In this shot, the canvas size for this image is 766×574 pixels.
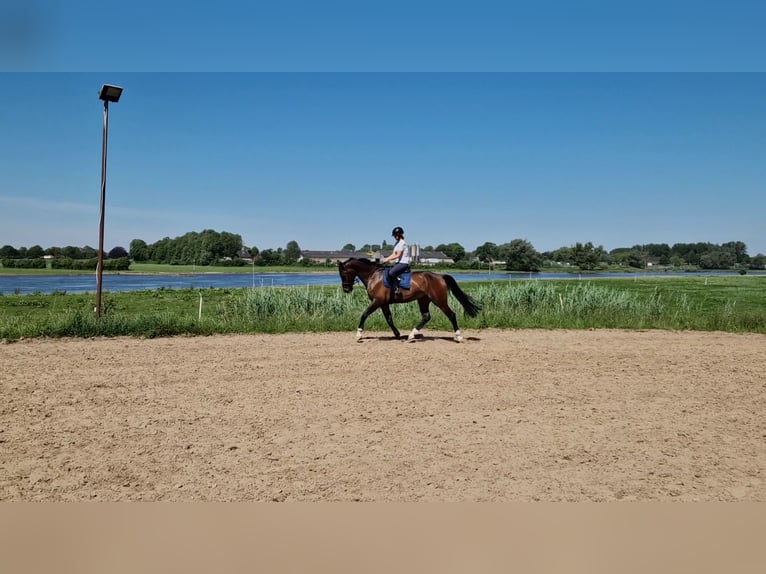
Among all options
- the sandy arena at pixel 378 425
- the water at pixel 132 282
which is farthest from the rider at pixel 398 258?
the water at pixel 132 282

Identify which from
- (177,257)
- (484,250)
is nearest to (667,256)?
(484,250)

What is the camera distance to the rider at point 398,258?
10930 millimetres

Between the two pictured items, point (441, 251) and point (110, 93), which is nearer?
point (110, 93)

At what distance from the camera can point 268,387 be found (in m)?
7.18

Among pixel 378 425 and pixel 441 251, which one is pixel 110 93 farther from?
pixel 441 251

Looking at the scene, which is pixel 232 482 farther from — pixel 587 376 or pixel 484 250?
pixel 484 250

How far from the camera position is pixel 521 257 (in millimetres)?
77188

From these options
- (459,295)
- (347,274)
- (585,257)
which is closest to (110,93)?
(347,274)

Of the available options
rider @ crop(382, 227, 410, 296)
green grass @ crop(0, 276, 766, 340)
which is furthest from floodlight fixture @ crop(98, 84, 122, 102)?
rider @ crop(382, 227, 410, 296)

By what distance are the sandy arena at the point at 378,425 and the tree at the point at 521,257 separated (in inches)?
2686

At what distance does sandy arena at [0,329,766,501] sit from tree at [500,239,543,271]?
68229mm

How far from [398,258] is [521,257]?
228ft

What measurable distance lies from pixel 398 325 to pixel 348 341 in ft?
8.28

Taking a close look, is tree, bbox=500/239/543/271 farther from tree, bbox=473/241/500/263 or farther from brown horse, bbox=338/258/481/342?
brown horse, bbox=338/258/481/342
